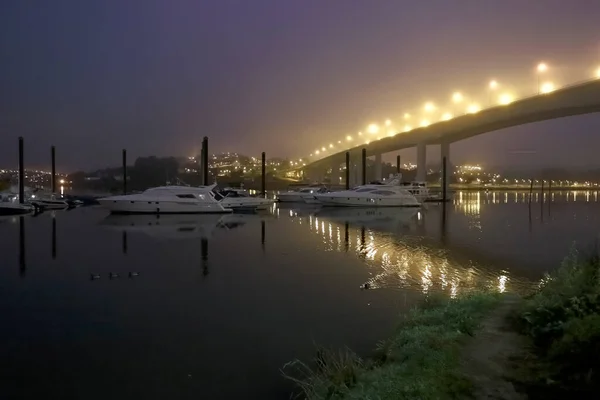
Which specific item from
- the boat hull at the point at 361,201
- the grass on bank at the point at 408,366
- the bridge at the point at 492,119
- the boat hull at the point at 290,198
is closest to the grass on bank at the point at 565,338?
the grass on bank at the point at 408,366

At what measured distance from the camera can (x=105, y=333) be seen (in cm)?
831

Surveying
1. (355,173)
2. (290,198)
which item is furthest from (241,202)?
(355,173)

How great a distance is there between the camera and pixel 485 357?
19.1 feet

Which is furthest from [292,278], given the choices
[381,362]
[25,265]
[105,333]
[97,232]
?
[97,232]

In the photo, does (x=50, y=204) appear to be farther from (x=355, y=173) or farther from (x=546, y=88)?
(x=355, y=173)

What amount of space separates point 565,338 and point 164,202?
2953 cm

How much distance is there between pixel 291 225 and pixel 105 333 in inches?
754

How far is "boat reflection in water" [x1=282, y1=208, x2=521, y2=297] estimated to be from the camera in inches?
477

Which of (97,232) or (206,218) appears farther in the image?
(206,218)

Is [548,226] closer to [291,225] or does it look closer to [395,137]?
[291,225]

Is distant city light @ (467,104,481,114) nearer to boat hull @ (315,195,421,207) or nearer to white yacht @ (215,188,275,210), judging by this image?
boat hull @ (315,195,421,207)

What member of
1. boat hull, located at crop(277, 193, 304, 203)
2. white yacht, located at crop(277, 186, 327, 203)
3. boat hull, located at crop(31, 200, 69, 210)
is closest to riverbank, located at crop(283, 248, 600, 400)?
boat hull, located at crop(31, 200, 69, 210)

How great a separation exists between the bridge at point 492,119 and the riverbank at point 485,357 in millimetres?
37073

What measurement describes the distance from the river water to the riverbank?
0.87 metres
